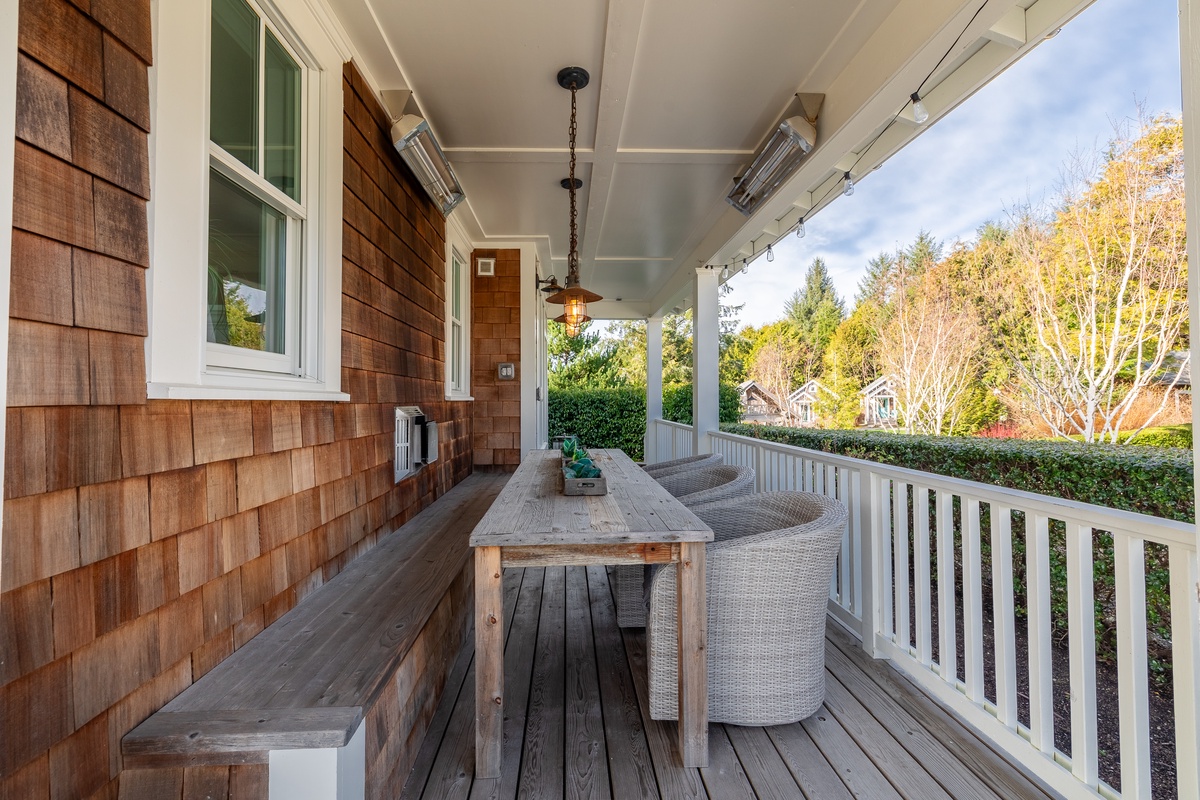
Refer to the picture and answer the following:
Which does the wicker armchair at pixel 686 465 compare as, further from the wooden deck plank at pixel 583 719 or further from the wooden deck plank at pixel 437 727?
the wooden deck plank at pixel 437 727

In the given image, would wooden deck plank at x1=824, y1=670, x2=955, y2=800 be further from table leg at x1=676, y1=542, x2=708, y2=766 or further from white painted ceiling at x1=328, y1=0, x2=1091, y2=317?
white painted ceiling at x1=328, y1=0, x2=1091, y2=317

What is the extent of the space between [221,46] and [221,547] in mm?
1463

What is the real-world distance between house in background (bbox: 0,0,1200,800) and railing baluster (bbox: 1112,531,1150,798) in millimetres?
33

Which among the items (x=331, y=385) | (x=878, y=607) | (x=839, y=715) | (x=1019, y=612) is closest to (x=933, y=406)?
(x=1019, y=612)

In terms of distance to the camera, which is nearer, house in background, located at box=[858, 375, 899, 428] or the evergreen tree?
house in background, located at box=[858, 375, 899, 428]

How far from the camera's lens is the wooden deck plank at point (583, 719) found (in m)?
1.62

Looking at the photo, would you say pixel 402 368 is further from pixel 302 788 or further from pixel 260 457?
pixel 302 788

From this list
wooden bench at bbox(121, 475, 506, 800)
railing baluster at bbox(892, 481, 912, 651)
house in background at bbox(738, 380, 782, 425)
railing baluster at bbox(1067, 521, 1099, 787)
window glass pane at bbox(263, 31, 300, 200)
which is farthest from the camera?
house in background at bbox(738, 380, 782, 425)

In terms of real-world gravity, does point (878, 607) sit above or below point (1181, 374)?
below

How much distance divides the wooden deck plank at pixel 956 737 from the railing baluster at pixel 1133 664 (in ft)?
1.02

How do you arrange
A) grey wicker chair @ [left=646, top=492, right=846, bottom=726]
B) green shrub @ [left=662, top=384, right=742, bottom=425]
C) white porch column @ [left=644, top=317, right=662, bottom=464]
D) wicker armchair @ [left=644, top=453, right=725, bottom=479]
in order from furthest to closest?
green shrub @ [left=662, top=384, right=742, bottom=425] < white porch column @ [left=644, top=317, right=662, bottom=464] < wicker armchair @ [left=644, top=453, right=725, bottom=479] < grey wicker chair @ [left=646, top=492, right=846, bottom=726]

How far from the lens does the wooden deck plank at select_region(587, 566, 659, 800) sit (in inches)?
63.6

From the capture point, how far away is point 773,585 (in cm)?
183

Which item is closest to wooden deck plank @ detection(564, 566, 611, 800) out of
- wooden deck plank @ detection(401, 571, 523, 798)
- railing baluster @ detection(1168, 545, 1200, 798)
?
wooden deck plank @ detection(401, 571, 523, 798)
